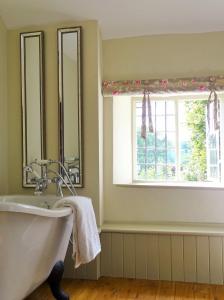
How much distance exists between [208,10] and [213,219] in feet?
6.12

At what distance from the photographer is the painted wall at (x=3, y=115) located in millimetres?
3033

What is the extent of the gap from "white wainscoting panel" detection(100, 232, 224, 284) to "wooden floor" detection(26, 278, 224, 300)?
80 millimetres

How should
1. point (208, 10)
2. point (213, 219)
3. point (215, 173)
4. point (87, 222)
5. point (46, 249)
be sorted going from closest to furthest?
1. point (46, 249)
2. point (87, 222)
3. point (208, 10)
4. point (213, 219)
5. point (215, 173)

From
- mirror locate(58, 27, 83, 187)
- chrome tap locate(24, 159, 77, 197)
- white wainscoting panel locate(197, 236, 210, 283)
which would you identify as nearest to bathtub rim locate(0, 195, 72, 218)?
chrome tap locate(24, 159, 77, 197)

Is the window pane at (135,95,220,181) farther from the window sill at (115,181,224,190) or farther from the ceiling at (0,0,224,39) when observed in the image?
the ceiling at (0,0,224,39)

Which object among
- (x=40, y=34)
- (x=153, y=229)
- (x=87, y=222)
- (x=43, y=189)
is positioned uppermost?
(x=40, y=34)

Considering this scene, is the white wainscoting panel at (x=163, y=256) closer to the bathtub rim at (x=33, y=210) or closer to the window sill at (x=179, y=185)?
the window sill at (x=179, y=185)

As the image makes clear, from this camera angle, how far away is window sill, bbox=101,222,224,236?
9.12 feet

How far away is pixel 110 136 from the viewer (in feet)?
10.3

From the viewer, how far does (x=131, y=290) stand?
2645mm

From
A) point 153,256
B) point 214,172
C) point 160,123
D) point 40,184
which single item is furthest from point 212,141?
point 40,184

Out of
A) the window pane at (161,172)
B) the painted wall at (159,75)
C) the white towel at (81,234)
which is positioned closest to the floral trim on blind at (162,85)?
the painted wall at (159,75)

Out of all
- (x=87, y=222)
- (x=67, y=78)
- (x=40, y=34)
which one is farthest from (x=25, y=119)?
(x=87, y=222)

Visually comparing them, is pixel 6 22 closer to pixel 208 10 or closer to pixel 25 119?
pixel 25 119
